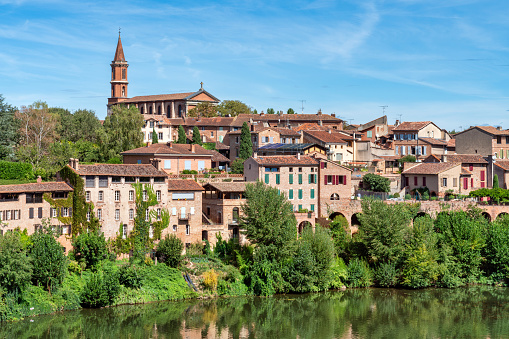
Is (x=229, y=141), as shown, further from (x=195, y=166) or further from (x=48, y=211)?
(x=48, y=211)

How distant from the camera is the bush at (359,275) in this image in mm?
50469

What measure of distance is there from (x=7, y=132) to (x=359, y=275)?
38886 millimetres

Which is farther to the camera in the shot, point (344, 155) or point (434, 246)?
point (344, 155)

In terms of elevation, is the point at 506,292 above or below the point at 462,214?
below

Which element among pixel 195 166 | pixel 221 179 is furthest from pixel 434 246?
pixel 195 166

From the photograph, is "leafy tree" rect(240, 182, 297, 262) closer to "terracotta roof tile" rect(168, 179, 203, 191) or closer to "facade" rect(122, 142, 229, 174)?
"terracotta roof tile" rect(168, 179, 203, 191)

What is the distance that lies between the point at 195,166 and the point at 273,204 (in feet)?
60.6

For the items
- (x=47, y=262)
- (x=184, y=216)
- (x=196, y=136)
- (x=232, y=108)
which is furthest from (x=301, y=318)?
(x=232, y=108)

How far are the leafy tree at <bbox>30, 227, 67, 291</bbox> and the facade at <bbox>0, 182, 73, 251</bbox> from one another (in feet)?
10.8

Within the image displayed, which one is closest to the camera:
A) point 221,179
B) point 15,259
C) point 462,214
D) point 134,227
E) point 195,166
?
point 15,259

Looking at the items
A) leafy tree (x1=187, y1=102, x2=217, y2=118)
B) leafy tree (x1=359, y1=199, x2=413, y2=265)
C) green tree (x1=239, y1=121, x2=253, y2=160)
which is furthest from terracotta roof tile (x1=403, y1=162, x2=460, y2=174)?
leafy tree (x1=187, y1=102, x2=217, y2=118)

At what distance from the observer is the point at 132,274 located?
4497 cm

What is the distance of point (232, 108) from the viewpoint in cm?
10212

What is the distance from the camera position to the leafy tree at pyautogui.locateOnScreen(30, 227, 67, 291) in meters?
41.7
